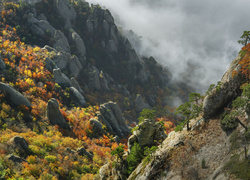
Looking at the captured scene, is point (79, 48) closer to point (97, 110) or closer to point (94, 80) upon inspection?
point (94, 80)

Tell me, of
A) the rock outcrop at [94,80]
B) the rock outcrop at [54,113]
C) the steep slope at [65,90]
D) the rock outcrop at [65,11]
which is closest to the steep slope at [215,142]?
the steep slope at [65,90]

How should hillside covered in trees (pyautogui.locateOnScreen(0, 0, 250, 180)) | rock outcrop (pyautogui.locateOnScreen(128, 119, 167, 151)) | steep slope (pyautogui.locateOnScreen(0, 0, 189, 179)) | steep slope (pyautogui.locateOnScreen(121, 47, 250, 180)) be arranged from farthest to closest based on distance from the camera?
steep slope (pyautogui.locateOnScreen(0, 0, 189, 179)) → rock outcrop (pyautogui.locateOnScreen(128, 119, 167, 151)) → hillside covered in trees (pyautogui.locateOnScreen(0, 0, 250, 180)) → steep slope (pyautogui.locateOnScreen(121, 47, 250, 180))

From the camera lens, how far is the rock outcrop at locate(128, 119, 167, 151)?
958 inches

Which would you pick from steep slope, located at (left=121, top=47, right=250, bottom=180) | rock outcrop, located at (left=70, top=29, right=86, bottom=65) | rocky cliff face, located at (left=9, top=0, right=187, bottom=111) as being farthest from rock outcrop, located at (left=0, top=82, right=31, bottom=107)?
rock outcrop, located at (left=70, top=29, right=86, bottom=65)

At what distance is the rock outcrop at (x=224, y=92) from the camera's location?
17250 millimetres

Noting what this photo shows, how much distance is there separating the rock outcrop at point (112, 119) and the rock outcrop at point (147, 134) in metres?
42.5

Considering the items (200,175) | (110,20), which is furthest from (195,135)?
(110,20)

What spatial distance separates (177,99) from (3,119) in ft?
466

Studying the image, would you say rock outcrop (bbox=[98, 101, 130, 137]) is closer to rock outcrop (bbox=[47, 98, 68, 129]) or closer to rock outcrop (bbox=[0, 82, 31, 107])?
rock outcrop (bbox=[47, 98, 68, 129])

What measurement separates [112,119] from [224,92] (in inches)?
2192

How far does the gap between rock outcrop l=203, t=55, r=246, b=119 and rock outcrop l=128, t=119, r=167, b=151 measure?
8.52 metres

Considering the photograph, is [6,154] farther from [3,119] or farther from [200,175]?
[200,175]

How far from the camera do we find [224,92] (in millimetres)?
18016

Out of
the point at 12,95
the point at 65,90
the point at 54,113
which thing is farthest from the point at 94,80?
the point at 12,95
